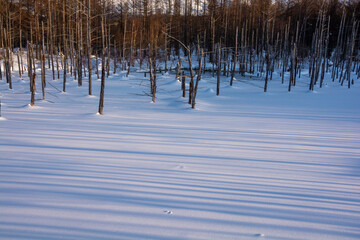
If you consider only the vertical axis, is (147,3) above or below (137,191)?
above

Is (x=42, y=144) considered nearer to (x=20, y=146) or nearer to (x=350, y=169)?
(x=20, y=146)

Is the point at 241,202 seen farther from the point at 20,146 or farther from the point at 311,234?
the point at 20,146

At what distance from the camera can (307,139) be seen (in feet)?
22.1

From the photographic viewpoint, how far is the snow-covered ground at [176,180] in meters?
2.79

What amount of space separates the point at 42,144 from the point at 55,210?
306cm

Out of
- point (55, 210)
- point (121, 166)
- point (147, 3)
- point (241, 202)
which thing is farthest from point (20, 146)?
point (147, 3)

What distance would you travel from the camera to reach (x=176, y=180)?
3979mm

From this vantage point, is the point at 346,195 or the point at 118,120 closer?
the point at 346,195

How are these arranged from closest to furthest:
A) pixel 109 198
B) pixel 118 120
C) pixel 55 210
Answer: pixel 55 210, pixel 109 198, pixel 118 120

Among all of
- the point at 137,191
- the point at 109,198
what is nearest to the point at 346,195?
the point at 137,191

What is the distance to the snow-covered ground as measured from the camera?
9.15 feet

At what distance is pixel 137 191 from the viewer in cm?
356

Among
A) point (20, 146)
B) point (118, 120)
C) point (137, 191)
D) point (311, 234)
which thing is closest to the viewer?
point (311, 234)

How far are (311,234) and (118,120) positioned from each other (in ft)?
23.3
